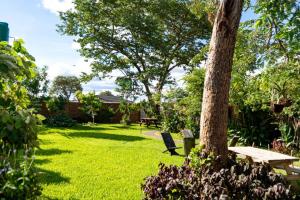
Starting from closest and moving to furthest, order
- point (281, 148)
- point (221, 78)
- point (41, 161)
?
1. point (221, 78)
2. point (41, 161)
3. point (281, 148)

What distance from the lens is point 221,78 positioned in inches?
229

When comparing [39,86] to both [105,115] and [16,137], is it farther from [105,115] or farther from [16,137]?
[16,137]

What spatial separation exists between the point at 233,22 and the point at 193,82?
44.1 ft

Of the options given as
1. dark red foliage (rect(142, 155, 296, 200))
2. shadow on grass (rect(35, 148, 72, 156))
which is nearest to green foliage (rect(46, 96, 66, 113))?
shadow on grass (rect(35, 148, 72, 156))

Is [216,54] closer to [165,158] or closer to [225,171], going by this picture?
[225,171]

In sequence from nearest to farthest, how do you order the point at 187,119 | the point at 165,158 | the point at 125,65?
the point at 165,158, the point at 187,119, the point at 125,65

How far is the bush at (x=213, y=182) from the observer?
4539mm

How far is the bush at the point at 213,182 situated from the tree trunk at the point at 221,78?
1.00 feet

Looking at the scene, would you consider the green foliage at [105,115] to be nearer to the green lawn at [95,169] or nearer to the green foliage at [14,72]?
the green lawn at [95,169]

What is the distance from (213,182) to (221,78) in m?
1.76

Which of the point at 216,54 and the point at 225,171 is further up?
the point at 216,54

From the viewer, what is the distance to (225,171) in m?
5.02

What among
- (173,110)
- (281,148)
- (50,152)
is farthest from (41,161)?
(173,110)

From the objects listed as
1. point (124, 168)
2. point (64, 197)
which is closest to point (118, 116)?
point (124, 168)
